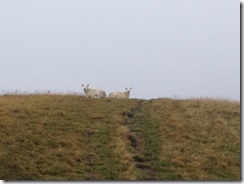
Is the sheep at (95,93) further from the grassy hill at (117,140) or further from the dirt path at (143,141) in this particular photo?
the dirt path at (143,141)

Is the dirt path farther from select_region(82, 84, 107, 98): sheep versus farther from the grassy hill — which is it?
select_region(82, 84, 107, 98): sheep

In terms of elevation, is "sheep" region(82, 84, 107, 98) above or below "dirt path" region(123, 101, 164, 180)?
above

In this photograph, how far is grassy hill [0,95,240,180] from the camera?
16.7 metres

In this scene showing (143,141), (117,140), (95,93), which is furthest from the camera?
(95,93)

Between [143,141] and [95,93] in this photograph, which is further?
[95,93]

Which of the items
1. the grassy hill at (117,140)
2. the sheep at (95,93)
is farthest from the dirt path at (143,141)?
the sheep at (95,93)

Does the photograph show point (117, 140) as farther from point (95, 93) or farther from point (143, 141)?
point (95, 93)

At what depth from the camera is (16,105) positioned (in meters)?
23.1

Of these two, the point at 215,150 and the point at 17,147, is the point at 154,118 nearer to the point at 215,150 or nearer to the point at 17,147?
the point at 215,150

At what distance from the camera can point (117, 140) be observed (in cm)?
1905

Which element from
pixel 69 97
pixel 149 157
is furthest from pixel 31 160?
pixel 69 97

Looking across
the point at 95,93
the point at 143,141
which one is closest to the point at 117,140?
the point at 143,141

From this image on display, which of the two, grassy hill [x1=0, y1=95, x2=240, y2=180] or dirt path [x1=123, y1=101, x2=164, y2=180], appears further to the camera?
dirt path [x1=123, y1=101, x2=164, y2=180]

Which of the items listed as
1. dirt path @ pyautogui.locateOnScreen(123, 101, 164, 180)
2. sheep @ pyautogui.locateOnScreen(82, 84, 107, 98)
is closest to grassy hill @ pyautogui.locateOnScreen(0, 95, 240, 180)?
dirt path @ pyautogui.locateOnScreen(123, 101, 164, 180)
